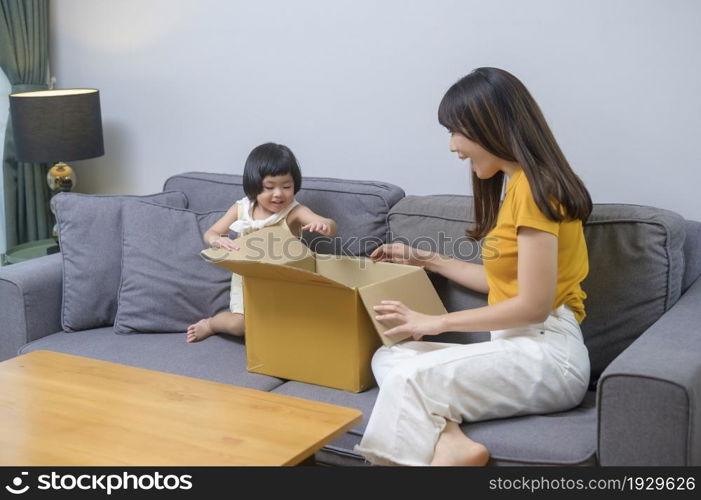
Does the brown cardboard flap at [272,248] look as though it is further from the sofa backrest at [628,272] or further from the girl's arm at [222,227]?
the sofa backrest at [628,272]

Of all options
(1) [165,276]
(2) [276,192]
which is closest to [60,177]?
(1) [165,276]

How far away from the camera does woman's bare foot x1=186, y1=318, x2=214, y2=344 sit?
8.63 feet

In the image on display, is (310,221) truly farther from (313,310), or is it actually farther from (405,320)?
(405,320)

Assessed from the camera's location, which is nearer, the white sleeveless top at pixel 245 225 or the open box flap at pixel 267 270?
the open box flap at pixel 267 270

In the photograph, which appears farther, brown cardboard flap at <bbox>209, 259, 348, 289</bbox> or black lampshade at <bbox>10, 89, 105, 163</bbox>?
black lampshade at <bbox>10, 89, 105, 163</bbox>

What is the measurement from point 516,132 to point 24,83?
238 cm

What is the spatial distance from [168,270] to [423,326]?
38.8 inches

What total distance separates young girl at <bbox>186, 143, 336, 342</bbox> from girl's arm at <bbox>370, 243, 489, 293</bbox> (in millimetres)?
206

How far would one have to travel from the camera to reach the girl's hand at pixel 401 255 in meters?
2.43

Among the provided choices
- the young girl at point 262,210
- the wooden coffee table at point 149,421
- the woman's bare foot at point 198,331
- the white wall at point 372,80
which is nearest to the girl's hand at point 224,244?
the young girl at point 262,210

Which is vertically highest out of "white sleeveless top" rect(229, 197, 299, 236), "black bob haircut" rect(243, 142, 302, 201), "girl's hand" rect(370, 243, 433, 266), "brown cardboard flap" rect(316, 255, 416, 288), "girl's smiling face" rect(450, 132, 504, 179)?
"girl's smiling face" rect(450, 132, 504, 179)

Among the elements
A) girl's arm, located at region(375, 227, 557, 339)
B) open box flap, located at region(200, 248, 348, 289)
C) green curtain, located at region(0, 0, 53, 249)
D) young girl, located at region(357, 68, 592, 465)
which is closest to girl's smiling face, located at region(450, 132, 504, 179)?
young girl, located at region(357, 68, 592, 465)

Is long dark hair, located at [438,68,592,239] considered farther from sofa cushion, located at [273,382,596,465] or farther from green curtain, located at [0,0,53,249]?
green curtain, located at [0,0,53,249]
